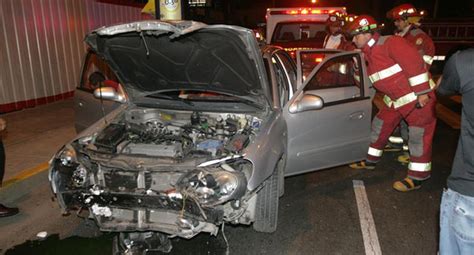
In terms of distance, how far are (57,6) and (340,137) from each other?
731 cm

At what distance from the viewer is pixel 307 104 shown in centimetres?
401

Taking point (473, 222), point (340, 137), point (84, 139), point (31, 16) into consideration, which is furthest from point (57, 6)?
point (473, 222)

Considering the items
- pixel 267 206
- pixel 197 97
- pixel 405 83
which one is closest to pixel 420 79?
pixel 405 83

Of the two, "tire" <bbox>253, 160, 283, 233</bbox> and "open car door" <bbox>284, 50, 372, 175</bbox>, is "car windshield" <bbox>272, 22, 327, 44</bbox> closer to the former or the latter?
"open car door" <bbox>284, 50, 372, 175</bbox>

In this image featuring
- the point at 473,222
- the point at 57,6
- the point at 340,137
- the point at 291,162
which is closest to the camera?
the point at 473,222

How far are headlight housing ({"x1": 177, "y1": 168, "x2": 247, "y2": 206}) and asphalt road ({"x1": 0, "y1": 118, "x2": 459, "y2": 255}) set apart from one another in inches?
30.8

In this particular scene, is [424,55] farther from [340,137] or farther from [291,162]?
[291,162]

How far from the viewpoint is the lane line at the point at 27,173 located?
4.81 m

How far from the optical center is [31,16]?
27.4 ft

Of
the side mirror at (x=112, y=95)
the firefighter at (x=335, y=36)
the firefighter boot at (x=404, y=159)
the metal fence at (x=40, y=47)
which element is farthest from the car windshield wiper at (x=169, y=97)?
the metal fence at (x=40, y=47)

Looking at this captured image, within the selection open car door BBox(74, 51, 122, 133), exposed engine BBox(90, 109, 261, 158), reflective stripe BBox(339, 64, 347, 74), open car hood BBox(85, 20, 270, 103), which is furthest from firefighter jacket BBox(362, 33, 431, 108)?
open car door BBox(74, 51, 122, 133)

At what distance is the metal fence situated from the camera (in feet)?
25.8

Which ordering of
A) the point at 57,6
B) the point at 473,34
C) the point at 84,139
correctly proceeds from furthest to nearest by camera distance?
the point at 473,34 < the point at 57,6 < the point at 84,139

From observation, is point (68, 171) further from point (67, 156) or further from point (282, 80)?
point (282, 80)
